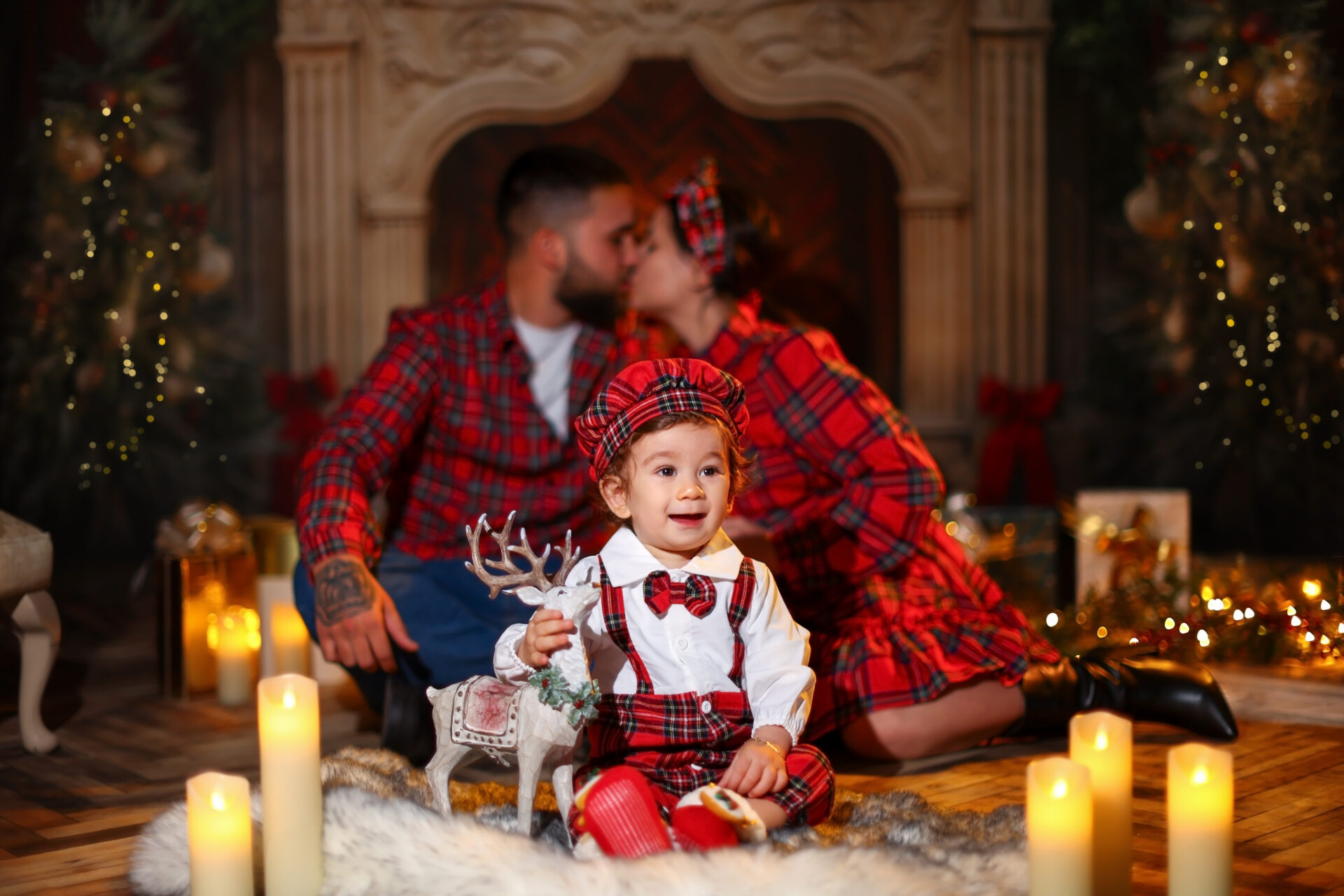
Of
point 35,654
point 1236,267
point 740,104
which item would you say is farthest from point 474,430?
point 1236,267

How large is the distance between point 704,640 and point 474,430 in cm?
123

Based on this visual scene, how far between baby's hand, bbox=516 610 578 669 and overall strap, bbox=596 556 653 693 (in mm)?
118

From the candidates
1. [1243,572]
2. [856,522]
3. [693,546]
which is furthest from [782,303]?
[693,546]

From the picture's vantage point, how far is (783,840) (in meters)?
1.95

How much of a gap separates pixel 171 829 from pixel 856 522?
1.42m

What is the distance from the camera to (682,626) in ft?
6.53

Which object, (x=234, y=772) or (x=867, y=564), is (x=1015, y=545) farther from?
(x=234, y=772)

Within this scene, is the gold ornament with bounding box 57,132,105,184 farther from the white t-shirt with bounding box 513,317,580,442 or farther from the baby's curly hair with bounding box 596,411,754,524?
the baby's curly hair with bounding box 596,411,754,524

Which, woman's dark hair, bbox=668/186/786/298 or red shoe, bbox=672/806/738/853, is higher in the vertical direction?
woman's dark hair, bbox=668/186/786/298

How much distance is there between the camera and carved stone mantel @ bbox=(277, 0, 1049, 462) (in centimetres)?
505

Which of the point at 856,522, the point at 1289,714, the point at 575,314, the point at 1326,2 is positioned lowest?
the point at 1289,714

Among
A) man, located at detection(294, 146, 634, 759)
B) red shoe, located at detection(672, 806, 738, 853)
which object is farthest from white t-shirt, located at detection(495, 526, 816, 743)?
man, located at detection(294, 146, 634, 759)

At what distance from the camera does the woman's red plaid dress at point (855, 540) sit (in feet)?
8.82

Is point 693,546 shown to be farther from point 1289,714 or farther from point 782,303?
point 782,303
